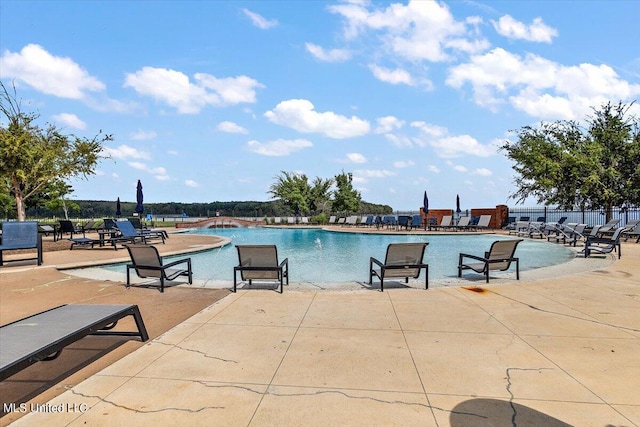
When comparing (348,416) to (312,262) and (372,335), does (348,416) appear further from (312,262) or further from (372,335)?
(312,262)

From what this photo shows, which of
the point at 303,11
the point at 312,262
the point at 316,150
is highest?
the point at 303,11

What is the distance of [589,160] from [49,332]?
24.0m

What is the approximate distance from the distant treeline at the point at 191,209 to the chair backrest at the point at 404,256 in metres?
32.3

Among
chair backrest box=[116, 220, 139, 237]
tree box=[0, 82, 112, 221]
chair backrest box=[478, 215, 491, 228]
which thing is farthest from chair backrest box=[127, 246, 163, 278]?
chair backrest box=[478, 215, 491, 228]

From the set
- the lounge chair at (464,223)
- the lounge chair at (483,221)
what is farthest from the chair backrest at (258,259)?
the lounge chair at (483,221)

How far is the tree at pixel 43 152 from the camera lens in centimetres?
1312

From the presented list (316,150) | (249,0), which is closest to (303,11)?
(249,0)

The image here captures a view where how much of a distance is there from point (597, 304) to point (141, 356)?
5.78 metres

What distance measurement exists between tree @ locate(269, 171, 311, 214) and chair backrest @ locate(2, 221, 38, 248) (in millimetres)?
→ 27978

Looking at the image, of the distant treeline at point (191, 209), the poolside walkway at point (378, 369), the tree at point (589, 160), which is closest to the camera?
the poolside walkway at point (378, 369)

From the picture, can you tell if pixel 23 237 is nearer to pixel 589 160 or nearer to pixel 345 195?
pixel 589 160

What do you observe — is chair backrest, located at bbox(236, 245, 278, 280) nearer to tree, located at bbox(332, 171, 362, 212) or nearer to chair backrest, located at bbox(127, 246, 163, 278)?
chair backrest, located at bbox(127, 246, 163, 278)

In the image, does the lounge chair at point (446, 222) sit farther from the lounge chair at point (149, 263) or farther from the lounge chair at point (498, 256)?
the lounge chair at point (149, 263)

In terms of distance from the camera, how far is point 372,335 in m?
3.60
